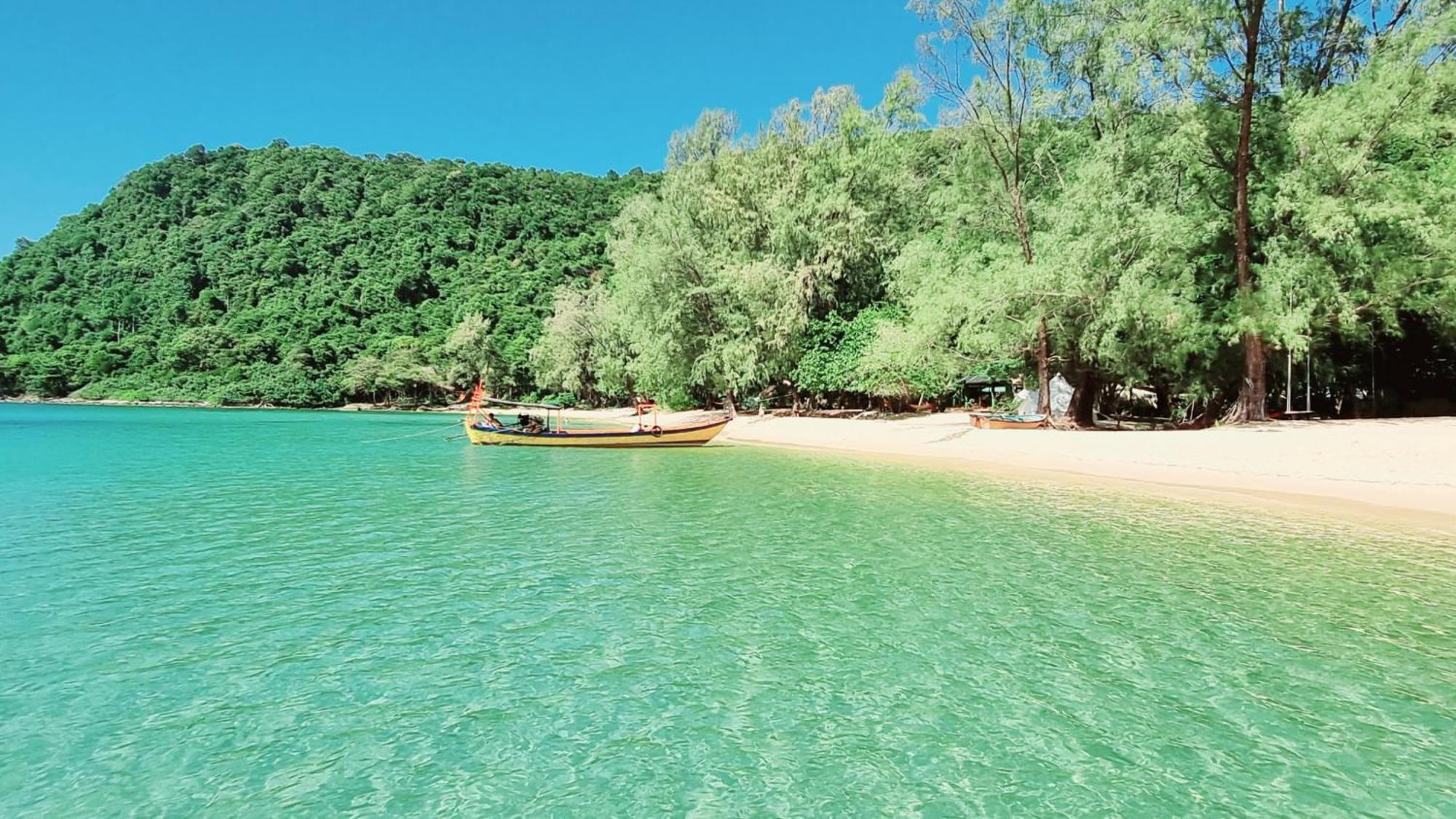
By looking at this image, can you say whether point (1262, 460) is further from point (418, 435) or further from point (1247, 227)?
point (418, 435)

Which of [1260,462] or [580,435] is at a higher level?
[580,435]

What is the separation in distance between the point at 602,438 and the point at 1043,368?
16629 mm

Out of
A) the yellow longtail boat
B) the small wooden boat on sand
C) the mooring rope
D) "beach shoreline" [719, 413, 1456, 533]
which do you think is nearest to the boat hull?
the yellow longtail boat

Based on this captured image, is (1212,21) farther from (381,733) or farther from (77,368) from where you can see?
(77,368)

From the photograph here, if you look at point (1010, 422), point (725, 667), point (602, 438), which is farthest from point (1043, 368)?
point (725, 667)

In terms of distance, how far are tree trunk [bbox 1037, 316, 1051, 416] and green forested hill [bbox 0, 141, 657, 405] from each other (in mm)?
59535

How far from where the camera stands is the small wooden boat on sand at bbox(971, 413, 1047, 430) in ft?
86.1

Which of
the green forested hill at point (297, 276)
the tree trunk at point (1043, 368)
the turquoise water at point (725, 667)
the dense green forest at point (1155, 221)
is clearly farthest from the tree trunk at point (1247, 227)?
the green forested hill at point (297, 276)

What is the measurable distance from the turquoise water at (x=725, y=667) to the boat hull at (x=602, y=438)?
49.6 feet

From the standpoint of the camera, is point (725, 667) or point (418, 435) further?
point (418, 435)

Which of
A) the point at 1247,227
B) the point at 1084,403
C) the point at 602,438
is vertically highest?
the point at 1247,227

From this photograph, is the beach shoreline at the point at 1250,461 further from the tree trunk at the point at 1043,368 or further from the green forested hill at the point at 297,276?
the green forested hill at the point at 297,276

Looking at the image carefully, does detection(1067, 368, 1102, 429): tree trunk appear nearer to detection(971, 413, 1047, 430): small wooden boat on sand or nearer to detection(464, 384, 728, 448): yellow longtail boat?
detection(971, 413, 1047, 430): small wooden boat on sand

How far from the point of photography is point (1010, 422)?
1045 inches
